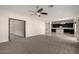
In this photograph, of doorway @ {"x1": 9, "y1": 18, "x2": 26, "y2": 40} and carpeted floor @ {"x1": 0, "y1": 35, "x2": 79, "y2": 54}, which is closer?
carpeted floor @ {"x1": 0, "y1": 35, "x2": 79, "y2": 54}

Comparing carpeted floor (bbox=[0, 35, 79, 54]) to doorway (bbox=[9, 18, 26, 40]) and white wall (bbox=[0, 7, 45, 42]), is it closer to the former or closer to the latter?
doorway (bbox=[9, 18, 26, 40])

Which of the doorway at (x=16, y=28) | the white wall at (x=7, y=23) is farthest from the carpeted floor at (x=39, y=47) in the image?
the white wall at (x=7, y=23)

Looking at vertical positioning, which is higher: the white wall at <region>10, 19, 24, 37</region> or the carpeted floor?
the white wall at <region>10, 19, 24, 37</region>

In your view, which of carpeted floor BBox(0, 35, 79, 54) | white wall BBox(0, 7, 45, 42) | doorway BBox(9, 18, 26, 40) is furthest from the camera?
doorway BBox(9, 18, 26, 40)

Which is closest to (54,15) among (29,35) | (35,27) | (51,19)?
(51,19)

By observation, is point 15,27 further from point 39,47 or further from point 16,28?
point 39,47

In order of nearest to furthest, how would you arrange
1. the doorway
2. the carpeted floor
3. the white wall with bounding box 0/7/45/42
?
the carpeted floor
the white wall with bounding box 0/7/45/42
the doorway

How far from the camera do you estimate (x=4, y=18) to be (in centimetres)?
466

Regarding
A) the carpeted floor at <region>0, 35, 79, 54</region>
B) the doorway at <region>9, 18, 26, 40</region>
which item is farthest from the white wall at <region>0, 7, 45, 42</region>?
the carpeted floor at <region>0, 35, 79, 54</region>

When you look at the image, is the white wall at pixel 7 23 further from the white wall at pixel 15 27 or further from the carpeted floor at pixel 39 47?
the carpeted floor at pixel 39 47

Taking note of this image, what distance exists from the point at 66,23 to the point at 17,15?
3.22m

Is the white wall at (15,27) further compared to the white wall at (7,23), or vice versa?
the white wall at (15,27)

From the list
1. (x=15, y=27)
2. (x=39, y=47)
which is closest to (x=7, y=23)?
(x=15, y=27)
